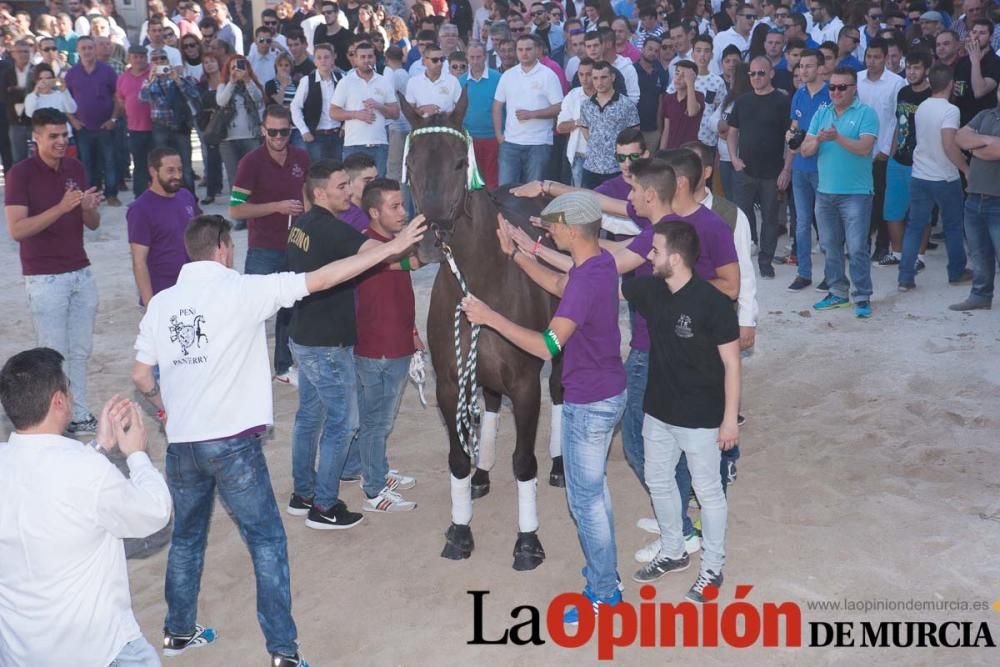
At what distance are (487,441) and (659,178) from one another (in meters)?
2.63

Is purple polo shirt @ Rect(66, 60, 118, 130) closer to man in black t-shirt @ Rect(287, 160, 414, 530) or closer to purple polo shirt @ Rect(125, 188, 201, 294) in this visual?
purple polo shirt @ Rect(125, 188, 201, 294)

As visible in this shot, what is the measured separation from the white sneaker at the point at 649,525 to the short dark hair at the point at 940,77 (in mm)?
7033

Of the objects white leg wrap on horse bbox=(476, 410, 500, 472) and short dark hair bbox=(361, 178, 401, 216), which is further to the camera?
white leg wrap on horse bbox=(476, 410, 500, 472)

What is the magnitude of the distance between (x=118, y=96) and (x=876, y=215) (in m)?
12.1

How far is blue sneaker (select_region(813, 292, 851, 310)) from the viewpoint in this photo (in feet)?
38.7

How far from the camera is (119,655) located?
4.29 meters

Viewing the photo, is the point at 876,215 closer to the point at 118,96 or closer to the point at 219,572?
the point at 219,572

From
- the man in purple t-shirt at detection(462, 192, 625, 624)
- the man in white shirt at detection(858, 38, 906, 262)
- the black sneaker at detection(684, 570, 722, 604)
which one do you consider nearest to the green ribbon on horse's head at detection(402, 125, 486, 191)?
the man in purple t-shirt at detection(462, 192, 625, 624)

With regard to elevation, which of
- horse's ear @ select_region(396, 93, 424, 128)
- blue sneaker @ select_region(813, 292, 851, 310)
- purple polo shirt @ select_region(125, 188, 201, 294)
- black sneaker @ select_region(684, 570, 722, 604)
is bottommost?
black sneaker @ select_region(684, 570, 722, 604)

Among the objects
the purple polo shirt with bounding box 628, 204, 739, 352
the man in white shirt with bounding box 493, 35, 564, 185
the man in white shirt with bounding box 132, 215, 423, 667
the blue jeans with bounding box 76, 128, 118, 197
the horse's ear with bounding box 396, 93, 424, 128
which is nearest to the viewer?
the man in white shirt with bounding box 132, 215, 423, 667

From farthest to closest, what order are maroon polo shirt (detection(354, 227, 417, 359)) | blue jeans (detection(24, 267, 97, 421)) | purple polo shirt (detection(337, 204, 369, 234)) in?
blue jeans (detection(24, 267, 97, 421)) → purple polo shirt (detection(337, 204, 369, 234)) → maroon polo shirt (detection(354, 227, 417, 359))

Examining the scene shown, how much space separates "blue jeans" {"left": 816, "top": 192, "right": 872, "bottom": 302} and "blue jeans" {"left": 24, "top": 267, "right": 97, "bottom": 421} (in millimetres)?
7773

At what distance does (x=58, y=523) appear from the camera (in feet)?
13.3

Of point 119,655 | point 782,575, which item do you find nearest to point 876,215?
point 782,575
